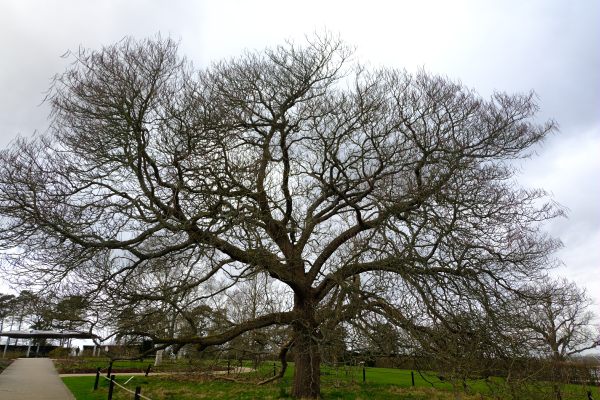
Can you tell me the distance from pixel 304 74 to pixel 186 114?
342 cm

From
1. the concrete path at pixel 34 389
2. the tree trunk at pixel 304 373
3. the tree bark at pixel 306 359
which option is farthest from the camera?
the concrete path at pixel 34 389

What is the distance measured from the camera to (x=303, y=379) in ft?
39.1

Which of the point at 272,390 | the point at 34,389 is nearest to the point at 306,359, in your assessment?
the point at 272,390

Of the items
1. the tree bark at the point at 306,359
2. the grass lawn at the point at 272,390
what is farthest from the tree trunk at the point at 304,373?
the grass lawn at the point at 272,390

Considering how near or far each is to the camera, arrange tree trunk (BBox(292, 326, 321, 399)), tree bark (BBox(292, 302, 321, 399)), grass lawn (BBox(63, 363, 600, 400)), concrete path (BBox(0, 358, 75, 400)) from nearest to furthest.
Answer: grass lawn (BBox(63, 363, 600, 400)) < tree bark (BBox(292, 302, 321, 399)) < tree trunk (BBox(292, 326, 321, 399)) < concrete path (BBox(0, 358, 75, 400))

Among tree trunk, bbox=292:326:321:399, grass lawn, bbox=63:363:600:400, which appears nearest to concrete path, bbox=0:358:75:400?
grass lawn, bbox=63:363:600:400

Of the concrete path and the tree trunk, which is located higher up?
the tree trunk

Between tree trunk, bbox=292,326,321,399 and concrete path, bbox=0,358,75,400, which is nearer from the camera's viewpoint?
tree trunk, bbox=292,326,321,399

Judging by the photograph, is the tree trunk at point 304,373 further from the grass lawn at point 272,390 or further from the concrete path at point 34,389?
the concrete path at point 34,389

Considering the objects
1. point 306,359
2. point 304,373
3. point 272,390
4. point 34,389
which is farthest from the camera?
point 34,389

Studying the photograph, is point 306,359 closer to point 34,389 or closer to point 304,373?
point 304,373

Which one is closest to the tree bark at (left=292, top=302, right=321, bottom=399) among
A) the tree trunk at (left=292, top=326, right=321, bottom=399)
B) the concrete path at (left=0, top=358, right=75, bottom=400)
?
the tree trunk at (left=292, top=326, right=321, bottom=399)

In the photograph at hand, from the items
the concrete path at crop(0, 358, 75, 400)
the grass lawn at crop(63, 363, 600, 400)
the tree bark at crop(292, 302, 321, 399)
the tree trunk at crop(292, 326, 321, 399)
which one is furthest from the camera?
the concrete path at crop(0, 358, 75, 400)

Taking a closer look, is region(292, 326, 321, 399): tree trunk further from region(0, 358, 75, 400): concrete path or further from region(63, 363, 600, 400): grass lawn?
region(0, 358, 75, 400): concrete path
